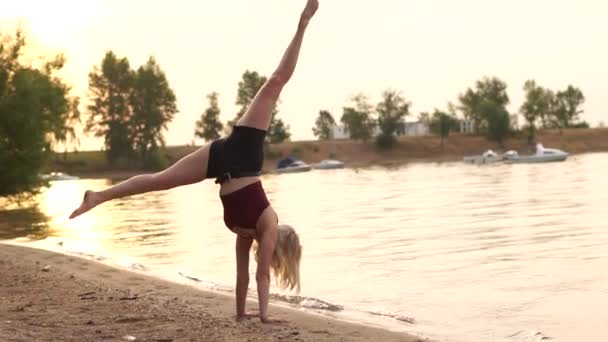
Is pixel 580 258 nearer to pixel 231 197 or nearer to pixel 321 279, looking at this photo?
pixel 321 279

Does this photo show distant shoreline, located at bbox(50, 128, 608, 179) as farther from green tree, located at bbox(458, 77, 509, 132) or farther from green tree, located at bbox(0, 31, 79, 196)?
green tree, located at bbox(0, 31, 79, 196)

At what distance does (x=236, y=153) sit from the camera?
751 centimetres

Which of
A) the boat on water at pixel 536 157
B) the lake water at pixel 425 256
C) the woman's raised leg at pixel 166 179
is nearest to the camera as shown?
the woman's raised leg at pixel 166 179

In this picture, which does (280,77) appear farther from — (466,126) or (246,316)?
(466,126)

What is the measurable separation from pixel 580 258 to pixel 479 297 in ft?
14.0

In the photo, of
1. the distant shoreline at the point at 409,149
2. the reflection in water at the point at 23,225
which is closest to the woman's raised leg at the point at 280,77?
the reflection in water at the point at 23,225

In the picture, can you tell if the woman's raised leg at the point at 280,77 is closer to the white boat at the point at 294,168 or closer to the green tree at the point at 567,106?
the white boat at the point at 294,168

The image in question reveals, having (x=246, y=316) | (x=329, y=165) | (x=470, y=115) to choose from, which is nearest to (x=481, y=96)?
(x=470, y=115)

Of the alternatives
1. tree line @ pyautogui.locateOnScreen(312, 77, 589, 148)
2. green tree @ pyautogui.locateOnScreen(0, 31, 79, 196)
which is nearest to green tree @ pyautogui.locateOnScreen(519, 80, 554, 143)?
tree line @ pyautogui.locateOnScreen(312, 77, 589, 148)

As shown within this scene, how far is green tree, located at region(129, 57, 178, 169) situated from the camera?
12631 centimetres

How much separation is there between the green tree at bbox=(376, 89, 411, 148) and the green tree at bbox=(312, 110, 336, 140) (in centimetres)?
1634

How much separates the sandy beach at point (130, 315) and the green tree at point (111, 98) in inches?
4545

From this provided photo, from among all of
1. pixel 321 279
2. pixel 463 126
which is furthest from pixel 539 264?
pixel 463 126

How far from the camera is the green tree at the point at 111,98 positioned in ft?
417
